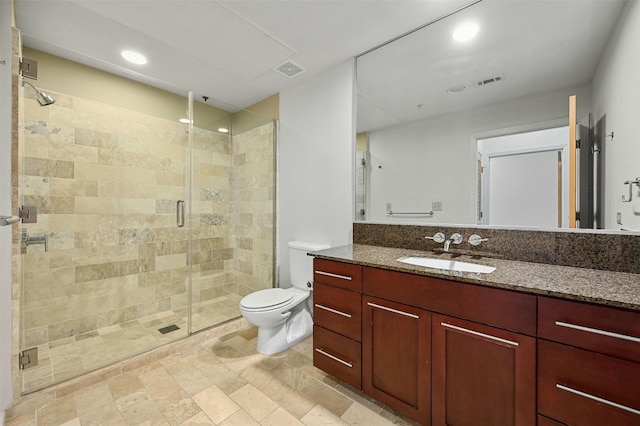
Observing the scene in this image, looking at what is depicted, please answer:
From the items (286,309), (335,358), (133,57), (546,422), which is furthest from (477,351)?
(133,57)

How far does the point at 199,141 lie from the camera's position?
9.73 ft

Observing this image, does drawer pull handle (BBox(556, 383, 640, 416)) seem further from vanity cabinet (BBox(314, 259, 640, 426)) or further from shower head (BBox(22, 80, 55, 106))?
shower head (BBox(22, 80, 55, 106))

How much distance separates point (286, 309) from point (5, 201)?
1.78 m

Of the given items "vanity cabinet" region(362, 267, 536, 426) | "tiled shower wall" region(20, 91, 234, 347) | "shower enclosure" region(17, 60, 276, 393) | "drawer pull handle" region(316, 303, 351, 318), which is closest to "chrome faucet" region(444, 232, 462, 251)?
"vanity cabinet" region(362, 267, 536, 426)

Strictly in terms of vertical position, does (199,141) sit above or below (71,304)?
above

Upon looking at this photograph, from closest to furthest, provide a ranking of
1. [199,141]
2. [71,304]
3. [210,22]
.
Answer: [210,22] → [71,304] → [199,141]

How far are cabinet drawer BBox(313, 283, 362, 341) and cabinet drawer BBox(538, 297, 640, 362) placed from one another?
822 mm

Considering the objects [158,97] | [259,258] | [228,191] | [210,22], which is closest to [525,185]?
[210,22]

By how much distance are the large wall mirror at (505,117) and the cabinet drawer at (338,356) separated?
92 centimetres

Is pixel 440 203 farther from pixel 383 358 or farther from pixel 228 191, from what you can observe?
pixel 228 191

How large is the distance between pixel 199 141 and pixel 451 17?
2.54m

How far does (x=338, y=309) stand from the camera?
1636mm

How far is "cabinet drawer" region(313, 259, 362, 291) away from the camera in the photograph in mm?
1542

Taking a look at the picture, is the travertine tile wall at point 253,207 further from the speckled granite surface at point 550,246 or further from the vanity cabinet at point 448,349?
the vanity cabinet at point 448,349
